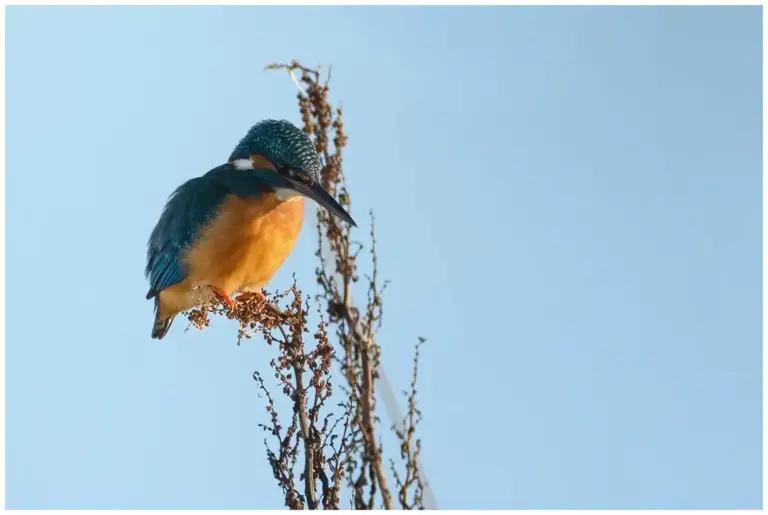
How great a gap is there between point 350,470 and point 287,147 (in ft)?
6.17

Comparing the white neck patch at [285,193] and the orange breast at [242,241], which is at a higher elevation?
the white neck patch at [285,193]

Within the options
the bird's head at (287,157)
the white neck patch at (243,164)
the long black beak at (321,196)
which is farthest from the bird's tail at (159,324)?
the long black beak at (321,196)

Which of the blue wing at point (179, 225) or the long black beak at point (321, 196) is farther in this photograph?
the blue wing at point (179, 225)

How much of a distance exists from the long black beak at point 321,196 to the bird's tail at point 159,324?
0.85m

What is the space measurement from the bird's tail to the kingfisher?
0.11 m

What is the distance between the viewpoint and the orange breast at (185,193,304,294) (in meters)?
3.36

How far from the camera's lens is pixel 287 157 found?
328 cm

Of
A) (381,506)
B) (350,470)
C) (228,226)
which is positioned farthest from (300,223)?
(381,506)

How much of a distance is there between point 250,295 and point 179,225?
1.32 feet

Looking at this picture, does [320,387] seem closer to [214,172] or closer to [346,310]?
[214,172]

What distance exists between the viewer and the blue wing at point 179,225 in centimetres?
344

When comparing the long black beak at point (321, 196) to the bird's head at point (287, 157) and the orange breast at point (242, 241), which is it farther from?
the orange breast at point (242, 241)

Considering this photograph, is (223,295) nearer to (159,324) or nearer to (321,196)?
(159,324)

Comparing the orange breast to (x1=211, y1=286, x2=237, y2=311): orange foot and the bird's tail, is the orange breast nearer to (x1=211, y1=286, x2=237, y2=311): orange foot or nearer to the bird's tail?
(x1=211, y1=286, x2=237, y2=311): orange foot
